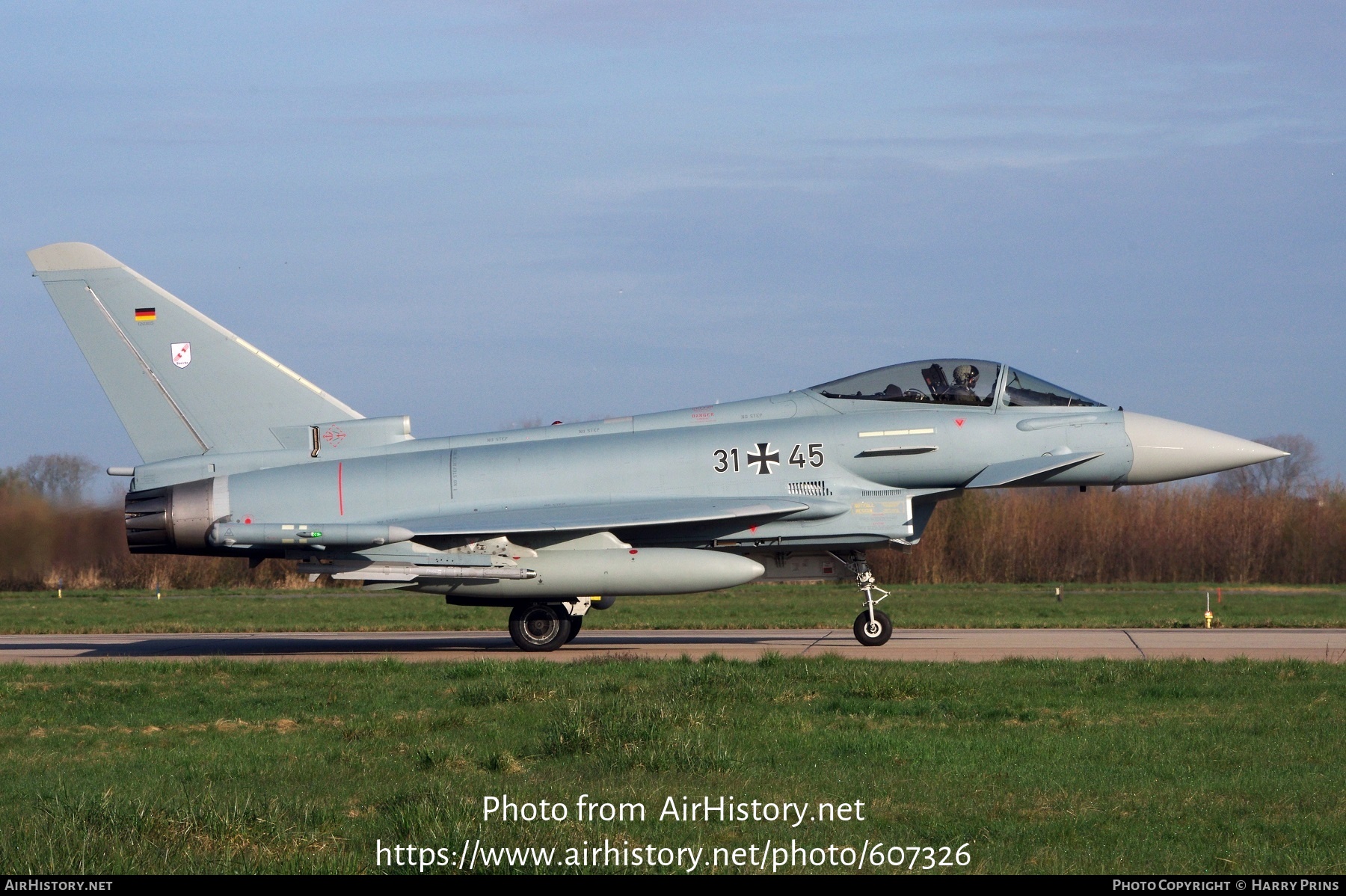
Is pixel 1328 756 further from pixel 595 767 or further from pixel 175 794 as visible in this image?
pixel 175 794

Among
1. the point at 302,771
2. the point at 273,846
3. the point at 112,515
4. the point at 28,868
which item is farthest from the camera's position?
the point at 112,515

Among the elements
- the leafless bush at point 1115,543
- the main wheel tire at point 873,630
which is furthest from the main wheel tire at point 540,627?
the leafless bush at point 1115,543

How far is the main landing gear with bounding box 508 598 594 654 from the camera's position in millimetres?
17172

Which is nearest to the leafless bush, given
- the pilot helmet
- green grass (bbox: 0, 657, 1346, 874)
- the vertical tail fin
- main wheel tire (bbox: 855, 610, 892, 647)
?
main wheel tire (bbox: 855, 610, 892, 647)

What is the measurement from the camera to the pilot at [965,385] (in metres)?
16.5

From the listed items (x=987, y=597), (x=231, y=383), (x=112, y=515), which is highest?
(x=231, y=383)

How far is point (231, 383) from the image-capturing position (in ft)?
56.7

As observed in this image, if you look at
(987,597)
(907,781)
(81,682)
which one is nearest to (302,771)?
(907,781)

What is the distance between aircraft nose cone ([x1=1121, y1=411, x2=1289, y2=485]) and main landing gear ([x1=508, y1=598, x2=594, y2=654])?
7.73m

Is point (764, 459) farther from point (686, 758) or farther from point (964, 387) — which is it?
point (686, 758)

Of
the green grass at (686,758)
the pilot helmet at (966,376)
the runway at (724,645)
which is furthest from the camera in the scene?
the pilot helmet at (966,376)

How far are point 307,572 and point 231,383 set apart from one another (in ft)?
9.91

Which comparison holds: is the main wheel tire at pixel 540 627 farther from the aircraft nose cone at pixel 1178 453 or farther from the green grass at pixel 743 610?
the aircraft nose cone at pixel 1178 453

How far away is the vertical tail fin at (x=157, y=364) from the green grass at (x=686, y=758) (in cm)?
423
